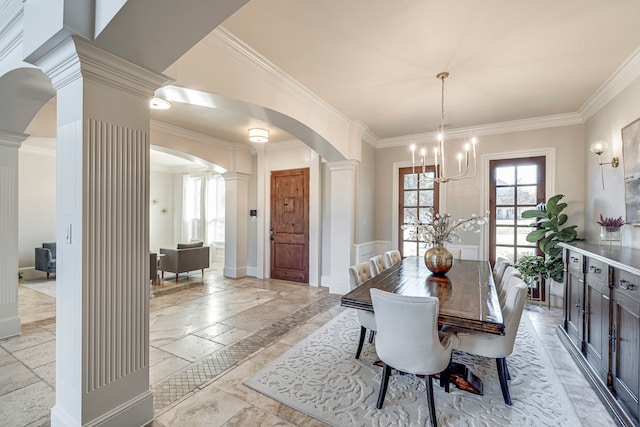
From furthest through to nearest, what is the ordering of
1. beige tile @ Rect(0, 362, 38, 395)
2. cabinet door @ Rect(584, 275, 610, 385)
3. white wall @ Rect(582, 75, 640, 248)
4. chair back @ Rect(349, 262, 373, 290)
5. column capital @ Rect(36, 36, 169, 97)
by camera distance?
1. white wall @ Rect(582, 75, 640, 248)
2. chair back @ Rect(349, 262, 373, 290)
3. beige tile @ Rect(0, 362, 38, 395)
4. cabinet door @ Rect(584, 275, 610, 385)
5. column capital @ Rect(36, 36, 169, 97)

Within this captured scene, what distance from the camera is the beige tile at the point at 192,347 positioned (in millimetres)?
2688

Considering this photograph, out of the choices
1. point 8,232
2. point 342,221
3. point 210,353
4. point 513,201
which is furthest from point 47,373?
point 513,201

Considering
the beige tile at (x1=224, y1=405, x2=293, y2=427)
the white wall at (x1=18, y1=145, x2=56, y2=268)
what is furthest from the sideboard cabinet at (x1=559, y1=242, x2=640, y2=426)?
the white wall at (x1=18, y1=145, x2=56, y2=268)

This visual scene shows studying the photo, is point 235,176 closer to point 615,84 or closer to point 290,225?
point 290,225

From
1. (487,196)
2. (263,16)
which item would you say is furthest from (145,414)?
(487,196)

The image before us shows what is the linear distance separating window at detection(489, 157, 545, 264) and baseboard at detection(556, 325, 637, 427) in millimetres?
1972

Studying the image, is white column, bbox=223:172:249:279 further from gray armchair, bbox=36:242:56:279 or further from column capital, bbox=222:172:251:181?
gray armchair, bbox=36:242:56:279

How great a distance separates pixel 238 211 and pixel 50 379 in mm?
4006

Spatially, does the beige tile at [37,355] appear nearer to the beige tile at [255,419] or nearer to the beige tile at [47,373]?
the beige tile at [47,373]

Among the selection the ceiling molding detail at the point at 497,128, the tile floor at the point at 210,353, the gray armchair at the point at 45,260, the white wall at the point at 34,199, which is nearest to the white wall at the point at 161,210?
the white wall at the point at 34,199

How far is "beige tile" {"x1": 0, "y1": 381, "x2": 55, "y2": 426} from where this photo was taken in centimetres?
186

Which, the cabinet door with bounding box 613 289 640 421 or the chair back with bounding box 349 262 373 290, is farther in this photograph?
the chair back with bounding box 349 262 373 290

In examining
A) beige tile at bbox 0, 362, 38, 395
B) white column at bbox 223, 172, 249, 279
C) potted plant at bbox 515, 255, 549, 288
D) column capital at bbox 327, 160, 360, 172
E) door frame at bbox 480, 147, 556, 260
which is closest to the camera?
beige tile at bbox 0, 362, 38, 395

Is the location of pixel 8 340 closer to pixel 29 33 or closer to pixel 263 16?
pixel 29 33
